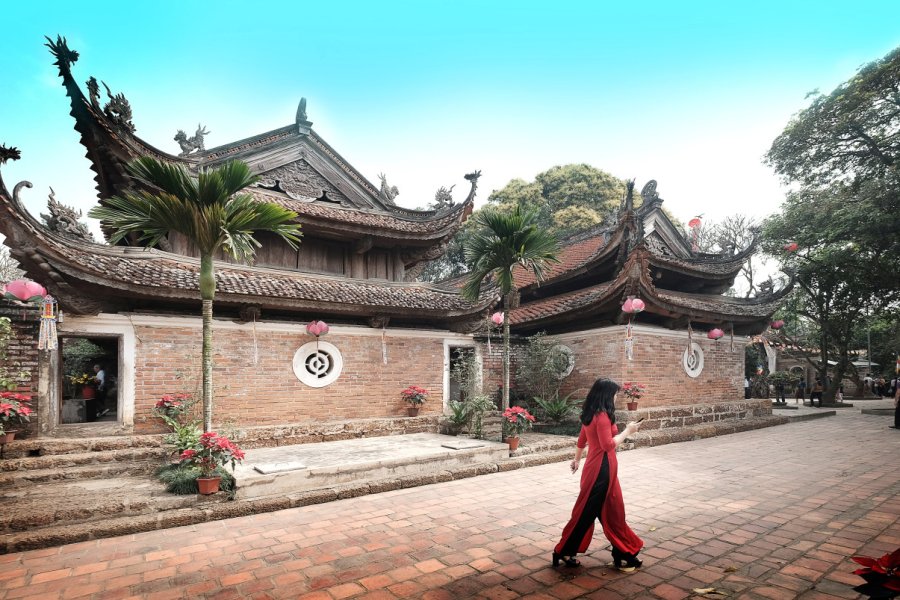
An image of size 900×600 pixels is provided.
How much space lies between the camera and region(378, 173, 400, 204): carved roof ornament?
12461 mm

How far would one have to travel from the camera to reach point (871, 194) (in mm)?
13875

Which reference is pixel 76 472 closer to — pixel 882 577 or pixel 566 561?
pixel 566 561

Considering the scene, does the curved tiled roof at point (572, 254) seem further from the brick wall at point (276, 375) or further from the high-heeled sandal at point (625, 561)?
the high-heeled sandal at point (625, 561)

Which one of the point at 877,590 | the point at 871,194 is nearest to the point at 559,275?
the point at 871,194

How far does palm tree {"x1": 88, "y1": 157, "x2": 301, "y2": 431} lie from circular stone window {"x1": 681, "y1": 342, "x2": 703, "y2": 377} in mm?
10530

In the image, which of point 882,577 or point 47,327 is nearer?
point 882,577

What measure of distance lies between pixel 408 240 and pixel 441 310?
225 centimetres

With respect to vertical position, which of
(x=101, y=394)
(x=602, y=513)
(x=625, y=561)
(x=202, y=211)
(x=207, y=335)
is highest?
(x=202, y=211)

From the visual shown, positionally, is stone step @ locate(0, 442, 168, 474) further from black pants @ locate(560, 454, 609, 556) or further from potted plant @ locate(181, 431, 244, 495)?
black pants @ locate(560, 454, 609, 556)

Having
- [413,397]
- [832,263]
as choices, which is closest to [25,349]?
[413,397]

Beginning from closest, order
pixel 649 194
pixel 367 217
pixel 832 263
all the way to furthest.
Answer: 1. pixel 367 217
2. pixel 649 194
3. pixel 832 263

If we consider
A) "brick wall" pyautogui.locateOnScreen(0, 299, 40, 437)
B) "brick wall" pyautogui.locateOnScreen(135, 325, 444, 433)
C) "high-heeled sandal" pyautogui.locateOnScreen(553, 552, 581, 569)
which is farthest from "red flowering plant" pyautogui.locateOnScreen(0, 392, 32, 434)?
"high-heeled sandal" pyautogui.locateOnScreen(553, 552, 581, 569)

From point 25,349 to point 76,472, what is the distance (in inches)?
80.7

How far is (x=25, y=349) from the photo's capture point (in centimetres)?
689
